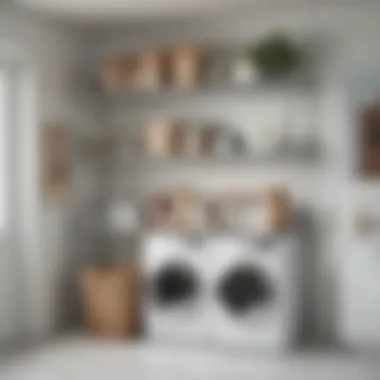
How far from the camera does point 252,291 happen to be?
5785 mm

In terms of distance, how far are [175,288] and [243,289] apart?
51 centimetres

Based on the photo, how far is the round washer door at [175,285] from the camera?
19.6ft

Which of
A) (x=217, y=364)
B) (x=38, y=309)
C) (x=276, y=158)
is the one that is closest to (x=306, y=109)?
(x=276, y=158)

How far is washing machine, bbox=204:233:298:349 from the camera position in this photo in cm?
573

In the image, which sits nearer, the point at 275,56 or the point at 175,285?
the point at 275,56

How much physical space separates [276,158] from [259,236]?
0.66 meters

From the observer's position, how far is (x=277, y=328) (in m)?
5.73

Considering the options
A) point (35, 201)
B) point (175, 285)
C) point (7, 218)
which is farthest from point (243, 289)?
point (7, 218)

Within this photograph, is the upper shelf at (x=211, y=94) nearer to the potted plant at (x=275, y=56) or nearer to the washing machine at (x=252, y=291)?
the potted plant at (x=275, y=56)

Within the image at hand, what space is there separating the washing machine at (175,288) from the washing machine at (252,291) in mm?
95

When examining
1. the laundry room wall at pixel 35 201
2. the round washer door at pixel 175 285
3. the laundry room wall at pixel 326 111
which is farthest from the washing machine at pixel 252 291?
the laundry room wall at pixel 35 201

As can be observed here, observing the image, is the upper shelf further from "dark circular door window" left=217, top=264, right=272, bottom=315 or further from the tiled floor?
the tiled floor

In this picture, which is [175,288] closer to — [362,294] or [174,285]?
[174,285]

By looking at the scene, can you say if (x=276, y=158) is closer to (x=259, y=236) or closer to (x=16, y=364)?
(x=259, y=236)
